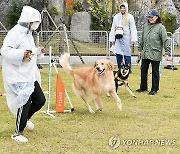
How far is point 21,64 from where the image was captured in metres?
4.72

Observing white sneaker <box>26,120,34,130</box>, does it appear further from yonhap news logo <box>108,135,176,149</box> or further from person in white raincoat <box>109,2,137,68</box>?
person in white raincoat <box>109,2,137,68</box>

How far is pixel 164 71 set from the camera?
1295 centimetres

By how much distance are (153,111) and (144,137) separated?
65.9 inches

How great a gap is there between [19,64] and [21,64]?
36 millimetres

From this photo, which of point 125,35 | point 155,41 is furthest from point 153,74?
point 125,35

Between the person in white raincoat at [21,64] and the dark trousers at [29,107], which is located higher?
the person in white raincoat at [21,64]

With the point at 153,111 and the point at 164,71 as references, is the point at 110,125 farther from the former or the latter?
the point at 164,71

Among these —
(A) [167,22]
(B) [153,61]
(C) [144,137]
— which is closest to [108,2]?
(A) [167,22]

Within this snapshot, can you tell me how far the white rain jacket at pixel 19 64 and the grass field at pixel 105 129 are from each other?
59cm

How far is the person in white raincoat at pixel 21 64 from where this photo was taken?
4.69 metres

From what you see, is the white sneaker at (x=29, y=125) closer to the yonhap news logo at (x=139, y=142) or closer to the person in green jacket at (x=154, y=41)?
the yonhap news logo at (x=139, y=142)

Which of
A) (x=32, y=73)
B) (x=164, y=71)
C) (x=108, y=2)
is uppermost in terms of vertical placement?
(x=108, y=2)

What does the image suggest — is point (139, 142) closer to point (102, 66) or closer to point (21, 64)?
point (21, 64)

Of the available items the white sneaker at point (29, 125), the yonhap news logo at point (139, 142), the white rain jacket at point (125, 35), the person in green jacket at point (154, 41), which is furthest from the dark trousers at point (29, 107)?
the white rain jacket at point (125, 35)
